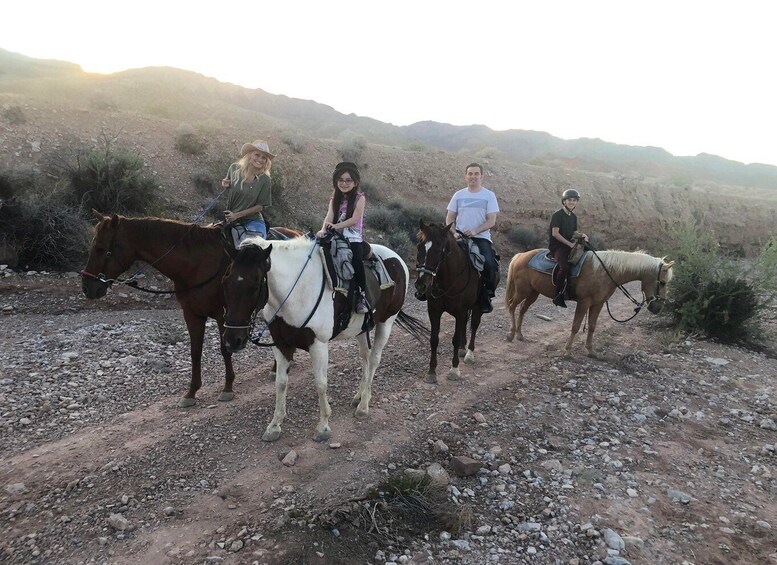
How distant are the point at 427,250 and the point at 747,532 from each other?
3929mm

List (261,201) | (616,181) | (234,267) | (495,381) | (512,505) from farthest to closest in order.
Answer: (616,181)
(495,381)
(261,201)
(512,505)
(234,267)

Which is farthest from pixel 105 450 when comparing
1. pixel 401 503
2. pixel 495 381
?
pixel 495 381

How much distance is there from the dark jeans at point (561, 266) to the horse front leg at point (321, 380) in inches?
199

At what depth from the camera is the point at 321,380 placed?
4105 mm

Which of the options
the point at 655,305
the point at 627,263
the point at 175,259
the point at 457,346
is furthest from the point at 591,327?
the point at 175,259

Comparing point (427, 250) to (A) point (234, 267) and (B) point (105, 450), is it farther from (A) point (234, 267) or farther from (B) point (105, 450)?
(B) point (105, 450)

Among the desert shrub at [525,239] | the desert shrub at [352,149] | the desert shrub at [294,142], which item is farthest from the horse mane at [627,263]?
the desert shrub at [294,142]

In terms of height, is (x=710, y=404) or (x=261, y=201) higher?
(x=261, y=201)

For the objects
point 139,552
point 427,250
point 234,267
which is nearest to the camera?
point 139,552

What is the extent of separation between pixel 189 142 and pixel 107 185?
5.89m

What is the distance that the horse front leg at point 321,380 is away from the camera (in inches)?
159

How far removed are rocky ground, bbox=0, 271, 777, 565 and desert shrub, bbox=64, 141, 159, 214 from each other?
3.96 metres

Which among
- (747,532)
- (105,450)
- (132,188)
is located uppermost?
(132,188)

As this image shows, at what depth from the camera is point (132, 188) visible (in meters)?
10.4
